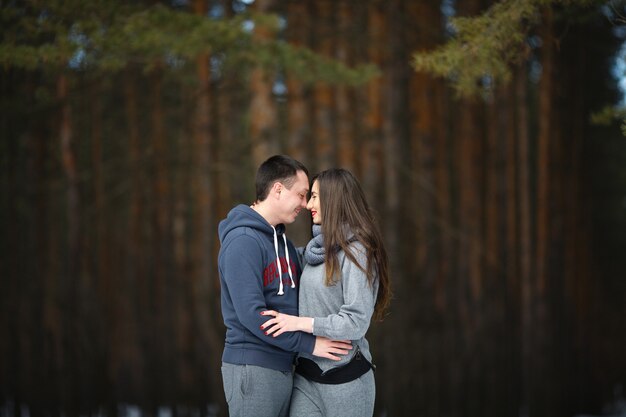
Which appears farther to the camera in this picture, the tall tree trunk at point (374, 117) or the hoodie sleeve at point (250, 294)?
the tall tree trunk at point (374, 117)

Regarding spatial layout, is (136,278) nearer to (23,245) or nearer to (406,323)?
(23,245)

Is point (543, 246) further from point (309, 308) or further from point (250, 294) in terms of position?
point (250, 294)

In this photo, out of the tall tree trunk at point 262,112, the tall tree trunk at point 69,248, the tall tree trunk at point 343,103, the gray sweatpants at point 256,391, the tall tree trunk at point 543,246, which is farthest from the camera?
the tall tree trunk at point 543,246

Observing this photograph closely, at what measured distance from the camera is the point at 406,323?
33.0ft

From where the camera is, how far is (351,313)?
288 centimetres

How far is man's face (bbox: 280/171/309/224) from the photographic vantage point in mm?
3225

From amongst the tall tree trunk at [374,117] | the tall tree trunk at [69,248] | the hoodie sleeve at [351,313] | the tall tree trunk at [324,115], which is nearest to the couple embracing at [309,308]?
the hoodie sleeve at [351,313]

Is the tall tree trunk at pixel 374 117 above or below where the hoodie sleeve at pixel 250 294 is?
above

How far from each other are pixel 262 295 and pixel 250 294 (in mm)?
62

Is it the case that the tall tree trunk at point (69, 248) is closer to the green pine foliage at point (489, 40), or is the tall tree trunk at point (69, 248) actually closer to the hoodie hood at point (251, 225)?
the green pine foliage at point (489, 40)

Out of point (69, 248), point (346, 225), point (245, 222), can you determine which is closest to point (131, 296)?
point (69, 248)

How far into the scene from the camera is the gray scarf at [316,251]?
3.03 meters

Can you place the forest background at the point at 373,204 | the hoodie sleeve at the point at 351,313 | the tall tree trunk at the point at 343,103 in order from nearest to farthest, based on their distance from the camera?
the hoodie sleeve at the point at 351,313, the forest background at the point at 373,204, the tall tree trunk at the point at 343,103

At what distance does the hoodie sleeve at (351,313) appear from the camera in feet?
9.44
